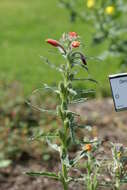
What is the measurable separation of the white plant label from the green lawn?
3.45 metres

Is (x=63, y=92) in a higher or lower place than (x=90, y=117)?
lower

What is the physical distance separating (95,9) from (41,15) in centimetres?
605

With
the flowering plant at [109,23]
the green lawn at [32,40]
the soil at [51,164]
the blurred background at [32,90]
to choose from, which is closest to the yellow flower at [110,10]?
the flowering plant at [109,23]

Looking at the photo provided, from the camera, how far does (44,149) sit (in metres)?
4.55

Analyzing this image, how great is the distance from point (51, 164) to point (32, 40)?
208 inches

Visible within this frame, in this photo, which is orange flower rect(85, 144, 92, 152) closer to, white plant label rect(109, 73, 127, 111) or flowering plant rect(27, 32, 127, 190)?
flowering plant rect(27, 32, 127, 190)

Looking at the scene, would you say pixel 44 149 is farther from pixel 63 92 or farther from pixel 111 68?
pixel 111 68

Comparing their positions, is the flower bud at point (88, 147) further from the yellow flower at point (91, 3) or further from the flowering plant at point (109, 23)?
the yellow flower at point (91, 3)

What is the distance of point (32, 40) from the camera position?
949cm

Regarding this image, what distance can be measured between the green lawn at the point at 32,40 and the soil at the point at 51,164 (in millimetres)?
393

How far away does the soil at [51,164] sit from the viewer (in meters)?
4.09

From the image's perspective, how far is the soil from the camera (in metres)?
4.09

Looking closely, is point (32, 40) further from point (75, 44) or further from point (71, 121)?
point (75, 44)

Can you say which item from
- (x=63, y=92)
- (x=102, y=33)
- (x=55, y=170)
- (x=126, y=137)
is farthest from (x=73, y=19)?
(x=63, y=92)
